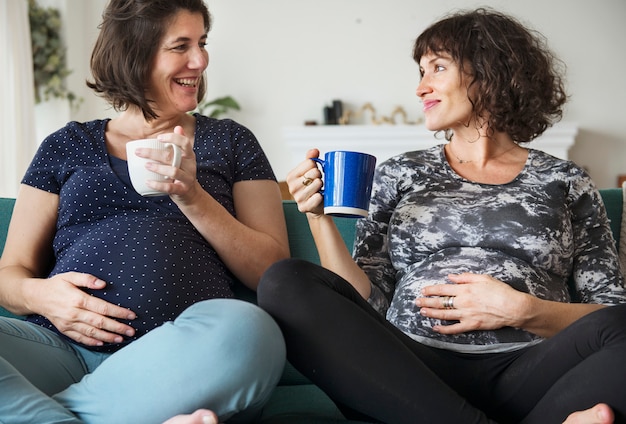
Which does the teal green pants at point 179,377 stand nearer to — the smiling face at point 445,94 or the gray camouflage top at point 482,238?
the gray camouflage top at point 482,238

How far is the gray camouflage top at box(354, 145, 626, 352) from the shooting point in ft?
4.97

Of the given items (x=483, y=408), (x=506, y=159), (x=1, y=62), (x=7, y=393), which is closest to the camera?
(x=7, y=393)

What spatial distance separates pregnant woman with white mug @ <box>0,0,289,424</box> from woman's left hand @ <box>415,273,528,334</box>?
0.37m

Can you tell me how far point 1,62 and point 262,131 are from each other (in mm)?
1888

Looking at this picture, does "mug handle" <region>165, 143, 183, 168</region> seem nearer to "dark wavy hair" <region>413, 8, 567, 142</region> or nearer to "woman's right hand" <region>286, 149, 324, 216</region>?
"woman's right hand" <region>286, 149, 324, 216</region>

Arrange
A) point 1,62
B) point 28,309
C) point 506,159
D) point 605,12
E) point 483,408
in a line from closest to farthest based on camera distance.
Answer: point 483,408 < point 28,309 < point 506,159 < point 1,62 < point 605,12

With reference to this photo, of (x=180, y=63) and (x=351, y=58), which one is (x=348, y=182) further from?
(x=351, y=58)

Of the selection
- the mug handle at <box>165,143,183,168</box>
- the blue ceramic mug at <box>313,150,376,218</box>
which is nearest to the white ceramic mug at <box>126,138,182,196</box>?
the mug handle at <box>165,143,183,168</box>

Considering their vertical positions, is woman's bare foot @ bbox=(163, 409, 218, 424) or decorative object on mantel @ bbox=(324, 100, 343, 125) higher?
woman's bare foot @ bbox=(163, 409, 218, 424)

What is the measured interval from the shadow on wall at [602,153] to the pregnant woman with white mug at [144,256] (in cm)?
443

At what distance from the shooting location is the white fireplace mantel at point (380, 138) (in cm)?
549

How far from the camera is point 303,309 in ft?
4.04

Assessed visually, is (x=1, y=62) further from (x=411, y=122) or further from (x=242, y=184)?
(x=242, y=184)

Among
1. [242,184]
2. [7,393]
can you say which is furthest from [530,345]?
[7,393]
